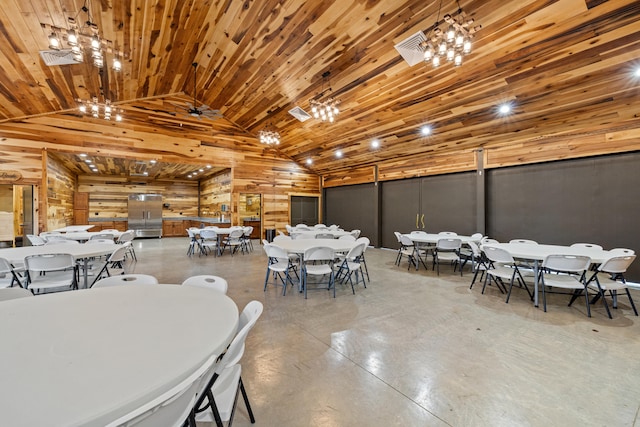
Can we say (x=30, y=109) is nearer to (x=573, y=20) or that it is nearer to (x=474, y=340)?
(x=474, y=340)

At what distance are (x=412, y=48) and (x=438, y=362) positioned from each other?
433 centimetres

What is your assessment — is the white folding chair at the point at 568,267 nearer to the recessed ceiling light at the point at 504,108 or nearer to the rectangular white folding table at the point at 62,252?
the recessed ceiling light at the point at 504,108

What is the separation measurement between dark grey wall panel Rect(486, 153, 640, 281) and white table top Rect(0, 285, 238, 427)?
22.1 feet

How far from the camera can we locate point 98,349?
104 centimetres

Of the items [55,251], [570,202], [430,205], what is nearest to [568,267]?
[570,202]

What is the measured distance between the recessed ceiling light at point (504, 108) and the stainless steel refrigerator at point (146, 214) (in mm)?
12632

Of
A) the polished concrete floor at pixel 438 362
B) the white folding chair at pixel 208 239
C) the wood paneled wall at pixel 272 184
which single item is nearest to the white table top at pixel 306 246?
the polished concrete floor at pixel 438 362

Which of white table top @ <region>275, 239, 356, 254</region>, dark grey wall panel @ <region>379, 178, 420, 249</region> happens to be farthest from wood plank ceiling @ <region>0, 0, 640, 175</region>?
white table top @ <region>275, 239, 356, 254</region>

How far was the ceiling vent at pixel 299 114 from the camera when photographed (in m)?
7.27

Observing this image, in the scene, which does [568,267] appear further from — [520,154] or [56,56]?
[56,56]

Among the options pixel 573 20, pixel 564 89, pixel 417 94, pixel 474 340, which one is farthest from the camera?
pixel 417 94

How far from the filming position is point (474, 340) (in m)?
2.70

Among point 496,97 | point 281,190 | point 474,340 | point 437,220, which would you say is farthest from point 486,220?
point 281,190

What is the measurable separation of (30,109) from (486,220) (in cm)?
1115
